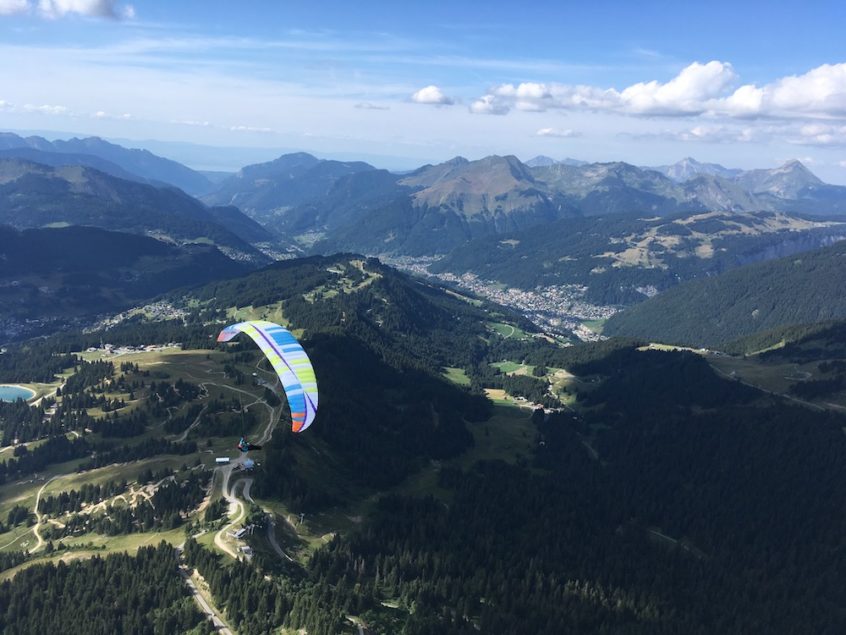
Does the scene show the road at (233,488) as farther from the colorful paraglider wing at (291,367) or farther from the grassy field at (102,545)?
the colorful paraglider wing at (291,367)

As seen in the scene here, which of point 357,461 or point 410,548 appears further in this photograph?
point 357,461

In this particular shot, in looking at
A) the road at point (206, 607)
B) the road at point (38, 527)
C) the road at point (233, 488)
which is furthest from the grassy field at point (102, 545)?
the road at point (206, 607)

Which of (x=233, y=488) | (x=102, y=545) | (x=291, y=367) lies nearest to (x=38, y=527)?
(x=102, y=545)

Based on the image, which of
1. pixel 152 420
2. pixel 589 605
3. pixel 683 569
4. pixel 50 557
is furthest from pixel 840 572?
pixel 152 420

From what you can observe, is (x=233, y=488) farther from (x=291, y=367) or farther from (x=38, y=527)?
(x=291, y=367)

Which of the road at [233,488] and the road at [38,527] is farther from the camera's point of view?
the road at [38,527]

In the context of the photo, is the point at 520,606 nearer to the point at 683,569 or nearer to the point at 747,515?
the point at 683,569

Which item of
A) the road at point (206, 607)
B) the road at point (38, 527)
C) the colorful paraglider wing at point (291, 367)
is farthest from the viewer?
the road at point (38, 527)

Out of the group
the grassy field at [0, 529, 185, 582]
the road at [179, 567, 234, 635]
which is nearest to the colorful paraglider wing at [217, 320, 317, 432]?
the road at [179, 567, 234, 635]
